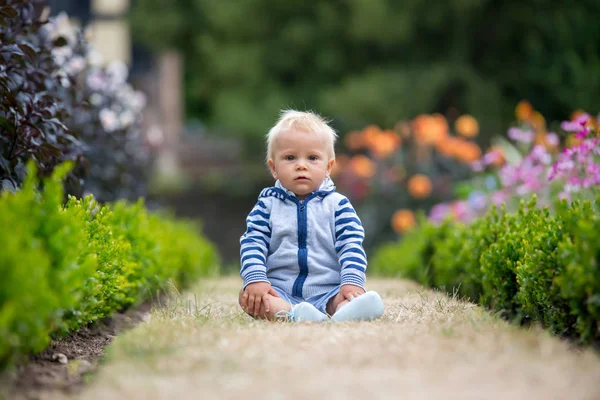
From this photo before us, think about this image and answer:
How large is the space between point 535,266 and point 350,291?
33.8 inches

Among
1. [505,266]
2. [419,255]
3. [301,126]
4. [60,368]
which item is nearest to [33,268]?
[60,368]

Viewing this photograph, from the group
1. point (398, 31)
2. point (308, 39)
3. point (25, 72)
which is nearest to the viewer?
point (25, 72)

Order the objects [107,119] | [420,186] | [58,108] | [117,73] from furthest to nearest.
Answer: [420,186], [117,73], [107,119], [58,108]

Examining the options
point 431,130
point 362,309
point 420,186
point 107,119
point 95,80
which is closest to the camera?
point 362,309

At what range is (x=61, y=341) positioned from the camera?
3424 millimetres

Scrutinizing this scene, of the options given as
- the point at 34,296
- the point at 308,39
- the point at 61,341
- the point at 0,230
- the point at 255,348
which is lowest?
the point at 61,341

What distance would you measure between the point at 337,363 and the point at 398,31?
1153cm

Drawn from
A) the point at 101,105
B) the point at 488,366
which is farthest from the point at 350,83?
the point at 488,366

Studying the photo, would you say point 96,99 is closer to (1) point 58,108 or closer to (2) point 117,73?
(2) point 117,73

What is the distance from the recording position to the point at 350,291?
140 inches

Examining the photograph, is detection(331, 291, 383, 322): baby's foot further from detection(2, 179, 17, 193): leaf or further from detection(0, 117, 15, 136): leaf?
detection(0, 117, 15, 136): leaf

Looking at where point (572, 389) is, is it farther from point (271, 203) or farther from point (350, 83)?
point (350, 83)

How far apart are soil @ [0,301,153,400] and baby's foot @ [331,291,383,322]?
1082mm

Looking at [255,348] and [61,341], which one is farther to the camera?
[61,341]
